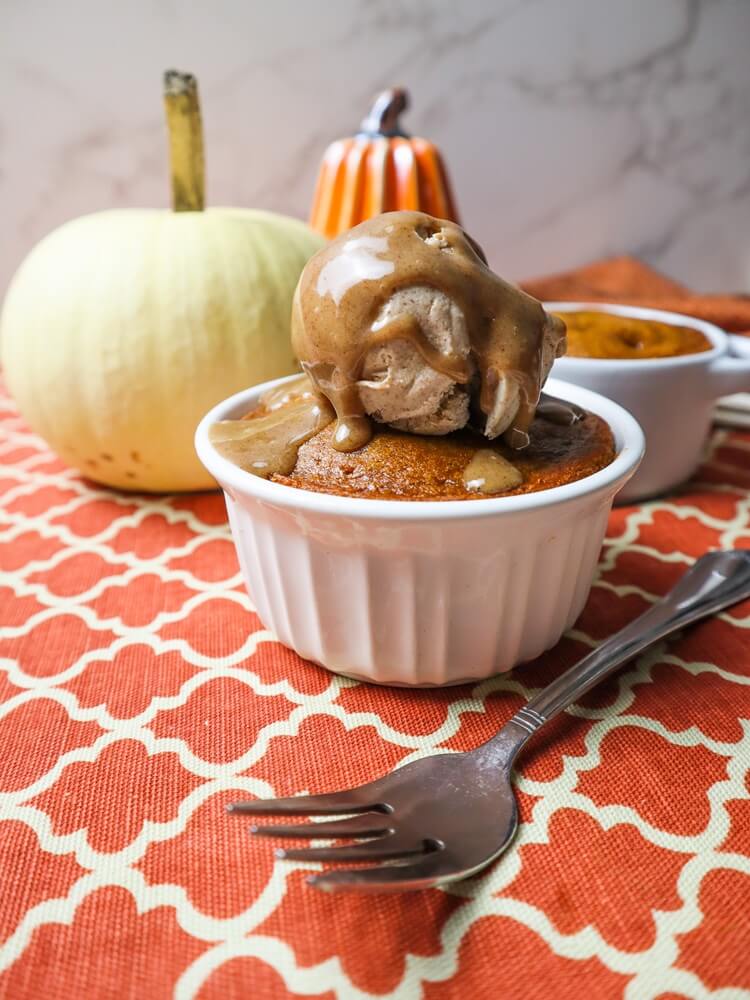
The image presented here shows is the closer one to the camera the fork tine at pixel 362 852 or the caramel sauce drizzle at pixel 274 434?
the fork tine at pixel 362 852

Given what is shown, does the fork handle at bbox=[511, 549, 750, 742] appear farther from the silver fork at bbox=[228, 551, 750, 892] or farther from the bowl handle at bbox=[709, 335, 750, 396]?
the bowl handle at bbox=[709, 335, 750, 396]

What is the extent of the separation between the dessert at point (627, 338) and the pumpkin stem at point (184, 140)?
679 millimetres

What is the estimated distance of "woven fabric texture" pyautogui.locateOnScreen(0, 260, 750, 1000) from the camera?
57cm

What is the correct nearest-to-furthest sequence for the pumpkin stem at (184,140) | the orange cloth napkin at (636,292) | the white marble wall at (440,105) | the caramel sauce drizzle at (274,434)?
the caramel sauce drizzle at (274,434) → the pumpkin stem at (184,140) → the orange cloth napkin at (636,292) → the white marble wall at (440,105)

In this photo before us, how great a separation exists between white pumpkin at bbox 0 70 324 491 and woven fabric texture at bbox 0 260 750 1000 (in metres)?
0.22

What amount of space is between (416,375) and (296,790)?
1.35 feet

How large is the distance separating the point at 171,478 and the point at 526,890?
869 mm

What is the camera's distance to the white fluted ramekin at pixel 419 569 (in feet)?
2.41

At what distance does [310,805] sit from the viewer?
64 centimetres

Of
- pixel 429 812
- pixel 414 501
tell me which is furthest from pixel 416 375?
→ pixel 429 812

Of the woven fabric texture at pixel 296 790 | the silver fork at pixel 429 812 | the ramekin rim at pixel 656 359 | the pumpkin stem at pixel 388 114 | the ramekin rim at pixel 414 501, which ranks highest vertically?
the pumpkin stem at pixel 388 114

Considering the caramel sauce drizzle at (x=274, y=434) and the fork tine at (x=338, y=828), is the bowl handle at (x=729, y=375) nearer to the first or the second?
the caramel sauce drizzle at (x=274, y=434)

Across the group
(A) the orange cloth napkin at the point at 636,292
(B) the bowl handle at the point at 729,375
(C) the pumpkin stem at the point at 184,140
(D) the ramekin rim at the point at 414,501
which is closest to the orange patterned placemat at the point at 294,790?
(D) the ramekin rim at the point at 414,501

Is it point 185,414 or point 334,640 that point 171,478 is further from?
point 334,640
